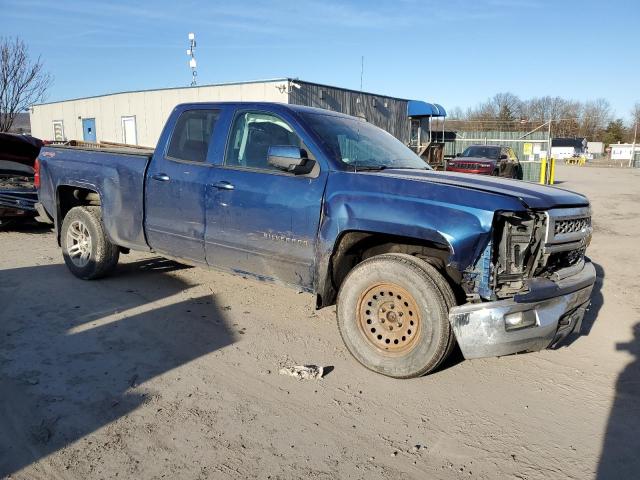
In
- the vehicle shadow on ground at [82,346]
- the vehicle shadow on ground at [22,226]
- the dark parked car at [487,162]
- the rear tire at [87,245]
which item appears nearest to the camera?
the vehicle shadow on ground at [82,346]

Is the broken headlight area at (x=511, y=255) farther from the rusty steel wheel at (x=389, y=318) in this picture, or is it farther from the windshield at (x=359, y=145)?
the windshield at (x=359, y=145)

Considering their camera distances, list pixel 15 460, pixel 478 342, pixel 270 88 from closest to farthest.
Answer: pixel 15 460 < pixel 478 342 < pixel 270 88

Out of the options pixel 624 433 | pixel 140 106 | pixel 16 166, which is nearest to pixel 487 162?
pixel 16 166

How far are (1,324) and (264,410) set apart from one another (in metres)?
2.75

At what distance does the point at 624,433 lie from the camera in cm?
309

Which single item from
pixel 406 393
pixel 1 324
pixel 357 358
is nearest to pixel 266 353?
pixel 357 358

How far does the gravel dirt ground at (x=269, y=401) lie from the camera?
9.00 feet

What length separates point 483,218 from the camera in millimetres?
3211

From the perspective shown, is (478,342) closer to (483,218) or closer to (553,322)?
(553,322)

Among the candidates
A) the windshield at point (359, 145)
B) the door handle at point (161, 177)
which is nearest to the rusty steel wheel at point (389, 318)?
the windshield at point (359, 145)

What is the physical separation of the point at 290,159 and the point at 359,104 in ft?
63.9

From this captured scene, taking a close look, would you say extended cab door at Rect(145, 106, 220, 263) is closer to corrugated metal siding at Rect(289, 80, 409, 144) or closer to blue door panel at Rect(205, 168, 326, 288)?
blue door panel at Rect(205, 168, 326, 288)

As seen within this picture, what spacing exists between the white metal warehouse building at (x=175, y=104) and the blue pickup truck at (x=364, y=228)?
13727mm

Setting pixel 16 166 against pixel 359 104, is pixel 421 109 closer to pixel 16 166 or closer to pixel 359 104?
pixel 359 104
